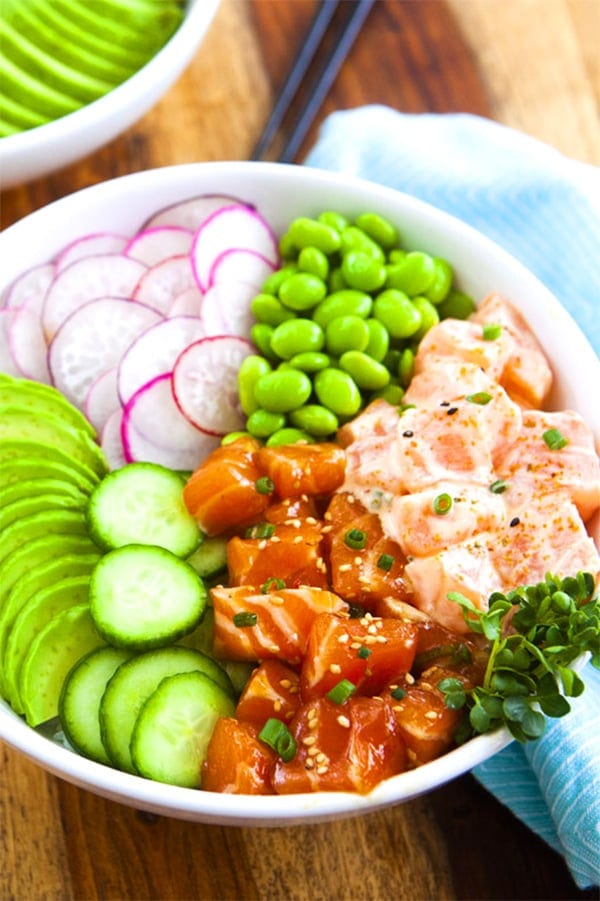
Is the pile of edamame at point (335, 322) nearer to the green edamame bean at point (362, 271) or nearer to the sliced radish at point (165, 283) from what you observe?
the green edamame bean at point (362, 271)

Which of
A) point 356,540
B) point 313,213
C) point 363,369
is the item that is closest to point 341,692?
point 356,540

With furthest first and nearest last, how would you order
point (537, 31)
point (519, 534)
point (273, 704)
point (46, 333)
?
point (537, 31) → point (46, 333) → point (519, 534) → point (273, 704)

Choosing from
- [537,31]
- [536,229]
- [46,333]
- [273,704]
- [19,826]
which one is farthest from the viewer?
[537,31]

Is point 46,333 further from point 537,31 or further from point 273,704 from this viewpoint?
point 537,31

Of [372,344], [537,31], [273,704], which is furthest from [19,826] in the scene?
[537,31]

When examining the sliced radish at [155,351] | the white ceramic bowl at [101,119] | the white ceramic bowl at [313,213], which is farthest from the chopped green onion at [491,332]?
the white ceramic bowl at [101,119]

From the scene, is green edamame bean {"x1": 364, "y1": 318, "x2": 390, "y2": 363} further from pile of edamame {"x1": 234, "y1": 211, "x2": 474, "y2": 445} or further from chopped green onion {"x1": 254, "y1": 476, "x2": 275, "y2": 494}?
chopped green onion {"x1": 254, "y1": 476, "x2": 275, "y2": 494}

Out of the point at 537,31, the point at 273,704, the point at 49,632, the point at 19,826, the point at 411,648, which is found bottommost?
the point at 19,826
